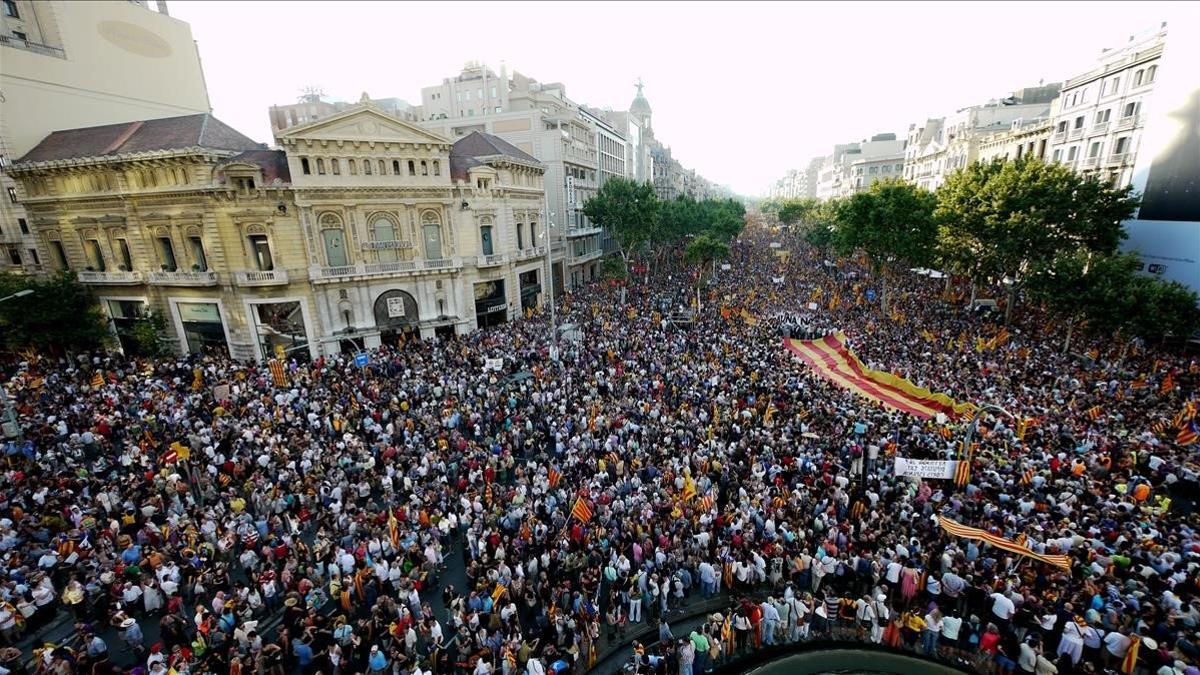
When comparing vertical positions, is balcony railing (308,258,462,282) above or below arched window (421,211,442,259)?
below

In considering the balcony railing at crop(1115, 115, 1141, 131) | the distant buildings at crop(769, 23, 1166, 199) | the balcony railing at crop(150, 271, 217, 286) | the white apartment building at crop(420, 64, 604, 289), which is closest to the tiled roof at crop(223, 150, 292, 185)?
the balcony railing at crop(150, 271, 217, 286)

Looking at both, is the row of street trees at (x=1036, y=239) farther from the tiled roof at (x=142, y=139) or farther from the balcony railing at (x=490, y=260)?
the tiled roof at (x=142, y=139)

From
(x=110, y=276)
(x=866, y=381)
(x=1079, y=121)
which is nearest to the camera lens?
(x=866, y=381)

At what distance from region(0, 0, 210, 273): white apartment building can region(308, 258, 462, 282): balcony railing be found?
21246mm

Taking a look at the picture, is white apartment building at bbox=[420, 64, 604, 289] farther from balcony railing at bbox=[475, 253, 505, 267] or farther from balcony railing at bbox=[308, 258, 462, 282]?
balcony railing at bbox=[308, 258, 462, 282]

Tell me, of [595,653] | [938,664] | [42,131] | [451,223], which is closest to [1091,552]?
[938,664]

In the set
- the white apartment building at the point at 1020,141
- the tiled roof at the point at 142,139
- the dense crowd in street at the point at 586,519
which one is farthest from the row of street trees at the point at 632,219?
the dense crowd in street at the point at 586,519

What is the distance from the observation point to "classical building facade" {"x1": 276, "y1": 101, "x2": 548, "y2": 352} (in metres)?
33.1

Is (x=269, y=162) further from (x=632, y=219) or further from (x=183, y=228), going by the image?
(x=632, y=219)

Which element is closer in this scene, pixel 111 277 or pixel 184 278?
pixel 184 278

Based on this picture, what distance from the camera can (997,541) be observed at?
1295 cm

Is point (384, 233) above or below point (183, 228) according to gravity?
below

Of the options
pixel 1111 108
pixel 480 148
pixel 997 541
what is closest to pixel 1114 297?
pixel 997 541

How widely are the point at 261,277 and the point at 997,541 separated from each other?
3759 cm
